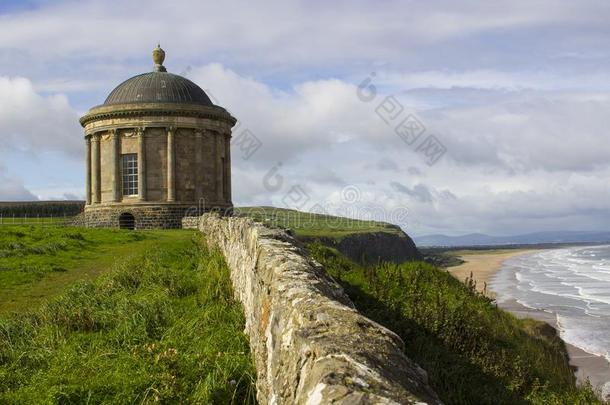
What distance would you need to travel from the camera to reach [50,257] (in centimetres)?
1714

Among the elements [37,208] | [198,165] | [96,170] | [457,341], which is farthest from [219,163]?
[457,341]

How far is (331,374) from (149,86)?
3253 centimetres

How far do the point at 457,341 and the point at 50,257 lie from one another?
12461mm

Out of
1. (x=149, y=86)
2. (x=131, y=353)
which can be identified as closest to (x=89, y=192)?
(x=149, y=86)

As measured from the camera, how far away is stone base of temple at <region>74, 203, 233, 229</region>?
32.4 metres

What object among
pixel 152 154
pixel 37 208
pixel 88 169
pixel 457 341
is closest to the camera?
pixel 457 341

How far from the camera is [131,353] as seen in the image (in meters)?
6.73

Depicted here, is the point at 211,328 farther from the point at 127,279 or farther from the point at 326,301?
the point at 127,279

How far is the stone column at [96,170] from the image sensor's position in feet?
110

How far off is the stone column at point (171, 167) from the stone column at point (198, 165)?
1.28 metres

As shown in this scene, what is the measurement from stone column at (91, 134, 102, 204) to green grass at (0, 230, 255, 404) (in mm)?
24122

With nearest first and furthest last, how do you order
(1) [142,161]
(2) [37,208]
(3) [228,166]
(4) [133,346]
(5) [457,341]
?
(4) [133,346] → (5) [457,341] → (1) [142,161] → (3) [228,166] → (2) [37,208]

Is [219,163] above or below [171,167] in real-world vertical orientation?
above

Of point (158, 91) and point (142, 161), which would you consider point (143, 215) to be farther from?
point (158, 91)
